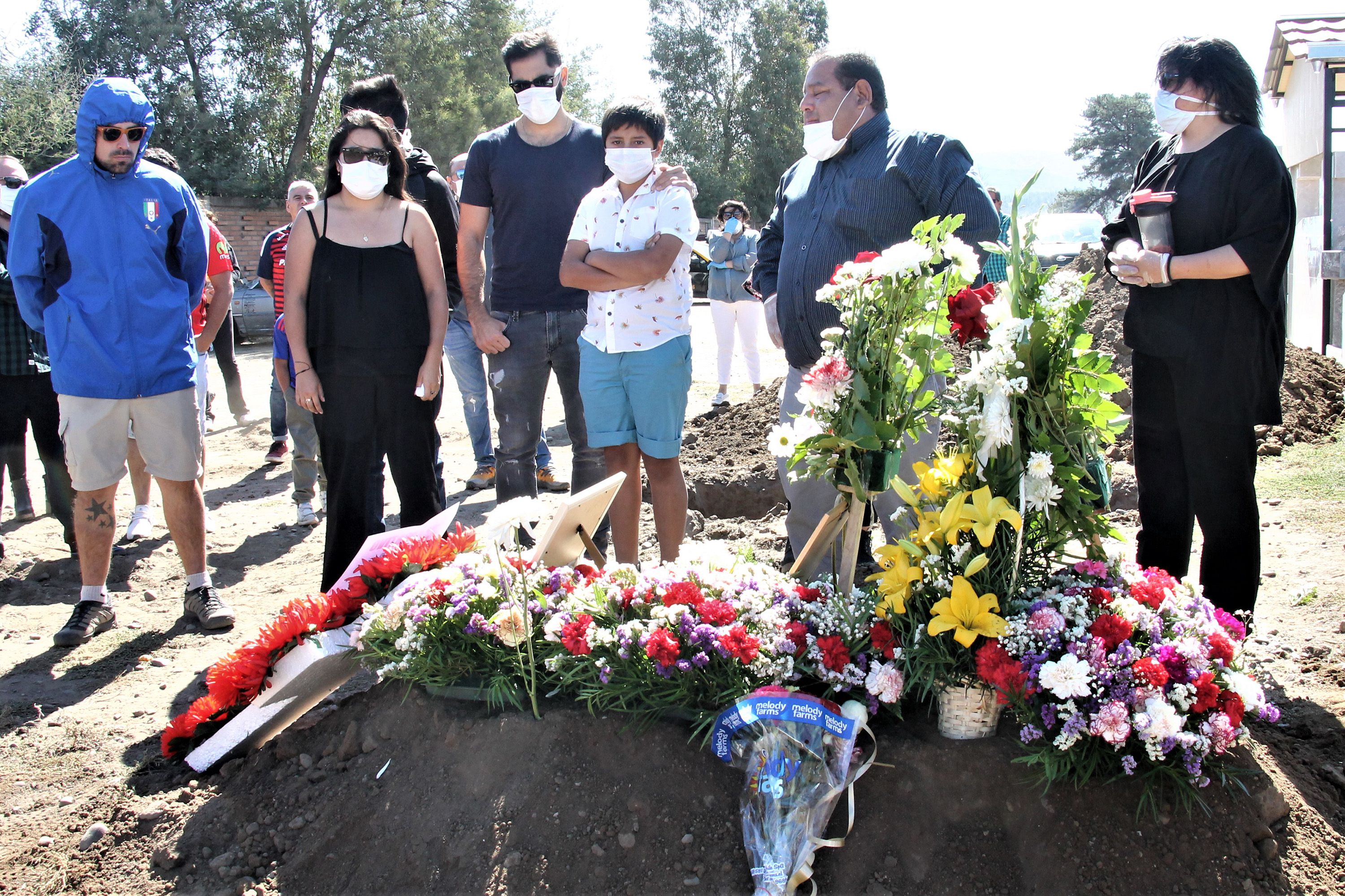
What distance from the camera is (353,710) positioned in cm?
300

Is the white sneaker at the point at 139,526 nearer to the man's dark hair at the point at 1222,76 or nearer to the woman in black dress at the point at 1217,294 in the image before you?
the woman in black dress at the point at 1217,294

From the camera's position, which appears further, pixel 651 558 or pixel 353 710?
pixel 651 558

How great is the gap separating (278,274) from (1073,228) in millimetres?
18982

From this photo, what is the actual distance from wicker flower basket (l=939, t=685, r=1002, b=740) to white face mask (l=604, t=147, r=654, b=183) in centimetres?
226

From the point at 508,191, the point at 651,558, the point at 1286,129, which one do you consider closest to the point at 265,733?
the point at 651,558

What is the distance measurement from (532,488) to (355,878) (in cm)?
225

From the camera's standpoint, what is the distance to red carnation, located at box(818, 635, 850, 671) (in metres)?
2.56

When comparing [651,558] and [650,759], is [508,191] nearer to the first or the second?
[651,558]

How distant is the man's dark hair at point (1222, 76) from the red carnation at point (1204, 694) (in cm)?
182

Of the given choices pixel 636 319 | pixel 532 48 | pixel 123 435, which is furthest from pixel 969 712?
pixel 123 435

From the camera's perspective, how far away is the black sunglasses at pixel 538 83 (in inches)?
170

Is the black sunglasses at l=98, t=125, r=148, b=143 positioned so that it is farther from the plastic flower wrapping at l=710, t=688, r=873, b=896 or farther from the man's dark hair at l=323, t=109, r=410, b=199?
the plastic flower wrapping at l=710, t=688, r=873, b=896

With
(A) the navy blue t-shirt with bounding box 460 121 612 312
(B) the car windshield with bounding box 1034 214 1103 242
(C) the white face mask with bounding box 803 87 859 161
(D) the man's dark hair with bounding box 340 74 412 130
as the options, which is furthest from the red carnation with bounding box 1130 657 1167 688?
(B) the car windshield with bounding box 1034 214 1103 242

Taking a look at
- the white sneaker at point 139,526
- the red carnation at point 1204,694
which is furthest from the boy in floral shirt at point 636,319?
the white sneaker at point 139,526
